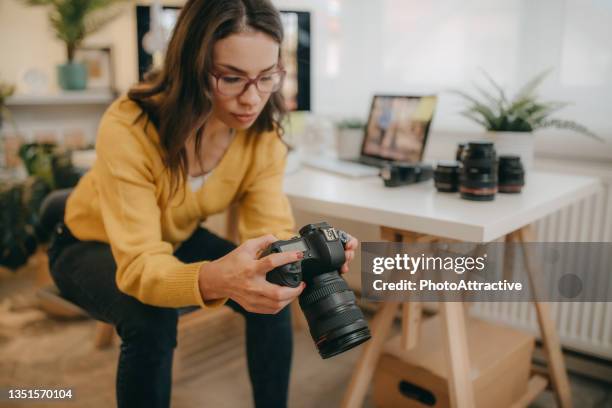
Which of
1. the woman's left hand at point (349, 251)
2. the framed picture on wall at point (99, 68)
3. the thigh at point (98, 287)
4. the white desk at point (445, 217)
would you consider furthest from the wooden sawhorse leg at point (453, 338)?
the framed picture on wall at point (99, 68)

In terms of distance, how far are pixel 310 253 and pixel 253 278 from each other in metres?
0.08

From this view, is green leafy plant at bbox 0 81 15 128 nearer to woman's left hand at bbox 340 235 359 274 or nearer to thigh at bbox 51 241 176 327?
thigh at bbox 51 241 176 327

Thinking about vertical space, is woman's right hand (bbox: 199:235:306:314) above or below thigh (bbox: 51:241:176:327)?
above

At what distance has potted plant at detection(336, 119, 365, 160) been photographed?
5.24 feet

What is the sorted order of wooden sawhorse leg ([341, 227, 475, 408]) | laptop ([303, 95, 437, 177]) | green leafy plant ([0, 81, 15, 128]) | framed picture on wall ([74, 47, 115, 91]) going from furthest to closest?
framed picture on wall ([74, 47, 115, 91]) < green leafy plant ([0, 81, 15, 128]) < laptop ([303, 95, 437, 177]) < wooden sawhorse leg ([341, 227, 475, 408])

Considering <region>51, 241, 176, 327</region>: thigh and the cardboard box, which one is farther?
the cardboard box

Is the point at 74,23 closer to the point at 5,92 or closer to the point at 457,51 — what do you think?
the point at 5,92

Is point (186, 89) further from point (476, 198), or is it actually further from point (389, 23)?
point (389, 23)

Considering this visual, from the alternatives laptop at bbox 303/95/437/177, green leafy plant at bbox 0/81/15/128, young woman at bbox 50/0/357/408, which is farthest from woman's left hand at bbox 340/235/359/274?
green leafy plant at bbox 0/81/15/128

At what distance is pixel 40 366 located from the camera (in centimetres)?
160

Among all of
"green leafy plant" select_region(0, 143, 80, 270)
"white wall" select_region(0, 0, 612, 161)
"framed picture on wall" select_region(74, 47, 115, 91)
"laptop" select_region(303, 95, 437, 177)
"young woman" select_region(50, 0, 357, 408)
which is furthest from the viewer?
"framed picture on wall" select_region(74, 47, 115, 91)

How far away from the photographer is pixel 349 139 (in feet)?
5.25

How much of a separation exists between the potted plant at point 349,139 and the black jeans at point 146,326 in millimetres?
499

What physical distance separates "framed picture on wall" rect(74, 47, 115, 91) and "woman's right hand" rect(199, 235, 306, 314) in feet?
7.05
